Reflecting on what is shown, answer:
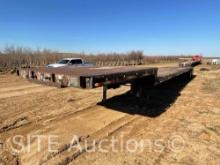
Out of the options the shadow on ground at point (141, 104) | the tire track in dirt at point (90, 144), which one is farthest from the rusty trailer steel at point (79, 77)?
the shadow on ground at point (141, 104)

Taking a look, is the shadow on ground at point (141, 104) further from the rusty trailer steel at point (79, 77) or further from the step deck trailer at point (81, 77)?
the rusty trailer steel at point (79, 77)

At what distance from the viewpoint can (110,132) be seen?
150 inches

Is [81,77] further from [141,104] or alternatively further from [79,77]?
[141,104]

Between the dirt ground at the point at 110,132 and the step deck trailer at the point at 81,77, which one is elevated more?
the step deck trailer at the point at 81,77

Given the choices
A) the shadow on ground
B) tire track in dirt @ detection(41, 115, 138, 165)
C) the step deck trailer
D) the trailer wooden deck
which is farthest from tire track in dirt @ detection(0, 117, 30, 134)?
the trailer wooden deck

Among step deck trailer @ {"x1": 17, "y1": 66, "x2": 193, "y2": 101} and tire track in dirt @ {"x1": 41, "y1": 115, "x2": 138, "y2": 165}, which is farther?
step deck trailer @ {"x1": 17, "y1": 66, "x2": 193, "y2": 101}

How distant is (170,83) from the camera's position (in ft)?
33.9

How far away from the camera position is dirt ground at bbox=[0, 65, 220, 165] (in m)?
2.90

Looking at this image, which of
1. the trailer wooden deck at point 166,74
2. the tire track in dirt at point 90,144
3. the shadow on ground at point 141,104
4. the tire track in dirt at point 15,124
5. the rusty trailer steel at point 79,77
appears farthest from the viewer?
the trailer wooden deck at point 166,74

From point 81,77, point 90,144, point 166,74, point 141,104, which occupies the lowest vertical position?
point 90,144

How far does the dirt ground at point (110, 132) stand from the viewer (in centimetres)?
290

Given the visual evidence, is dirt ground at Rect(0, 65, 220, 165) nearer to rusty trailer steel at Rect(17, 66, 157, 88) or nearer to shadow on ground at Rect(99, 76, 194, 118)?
shadow on ground at Rect(99, 76, 194, 118)

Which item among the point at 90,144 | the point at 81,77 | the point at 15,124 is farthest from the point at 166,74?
the point at 15,124

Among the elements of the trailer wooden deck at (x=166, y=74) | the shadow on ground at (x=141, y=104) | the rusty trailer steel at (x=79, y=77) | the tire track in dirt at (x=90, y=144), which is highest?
the rusty trailer steel at (x=79, y=77)
